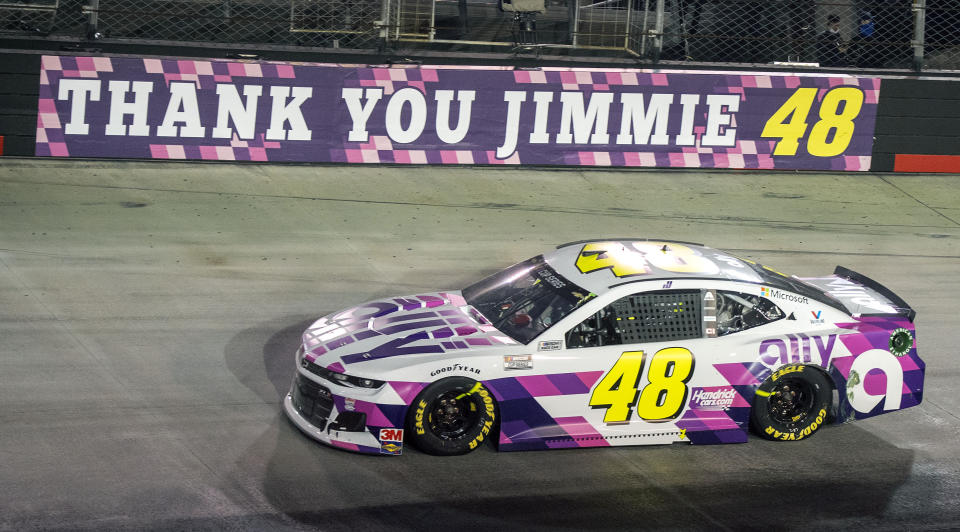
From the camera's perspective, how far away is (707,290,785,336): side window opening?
7.99 metres

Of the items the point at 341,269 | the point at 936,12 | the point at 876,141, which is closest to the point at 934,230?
the point at 876,141

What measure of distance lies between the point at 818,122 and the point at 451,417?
1113 cm

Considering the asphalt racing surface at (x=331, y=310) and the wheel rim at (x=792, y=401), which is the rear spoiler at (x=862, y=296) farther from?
the asphalt racing surface at (x=331, y=310)

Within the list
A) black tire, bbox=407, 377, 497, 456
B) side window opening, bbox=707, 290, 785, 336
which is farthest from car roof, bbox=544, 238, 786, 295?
black tire, bbox=407, 377, 497, 456

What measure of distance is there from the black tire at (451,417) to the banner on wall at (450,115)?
8603 millimetres

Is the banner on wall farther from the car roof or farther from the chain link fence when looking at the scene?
the car roof

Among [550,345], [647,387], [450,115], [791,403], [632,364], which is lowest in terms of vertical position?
[791,403]

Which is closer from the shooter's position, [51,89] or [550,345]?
[550,345]

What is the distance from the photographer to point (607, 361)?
7.68m

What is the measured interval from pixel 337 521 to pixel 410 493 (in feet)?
1.85

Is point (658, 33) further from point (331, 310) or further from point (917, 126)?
point (331, 310)

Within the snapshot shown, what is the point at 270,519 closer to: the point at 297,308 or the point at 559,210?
the point at 297,308

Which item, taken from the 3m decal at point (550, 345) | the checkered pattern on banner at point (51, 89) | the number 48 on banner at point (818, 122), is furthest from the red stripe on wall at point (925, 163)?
the checkered pattern on banner at point (51, 89)

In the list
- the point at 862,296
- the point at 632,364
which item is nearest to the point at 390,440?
the point at 632,364
